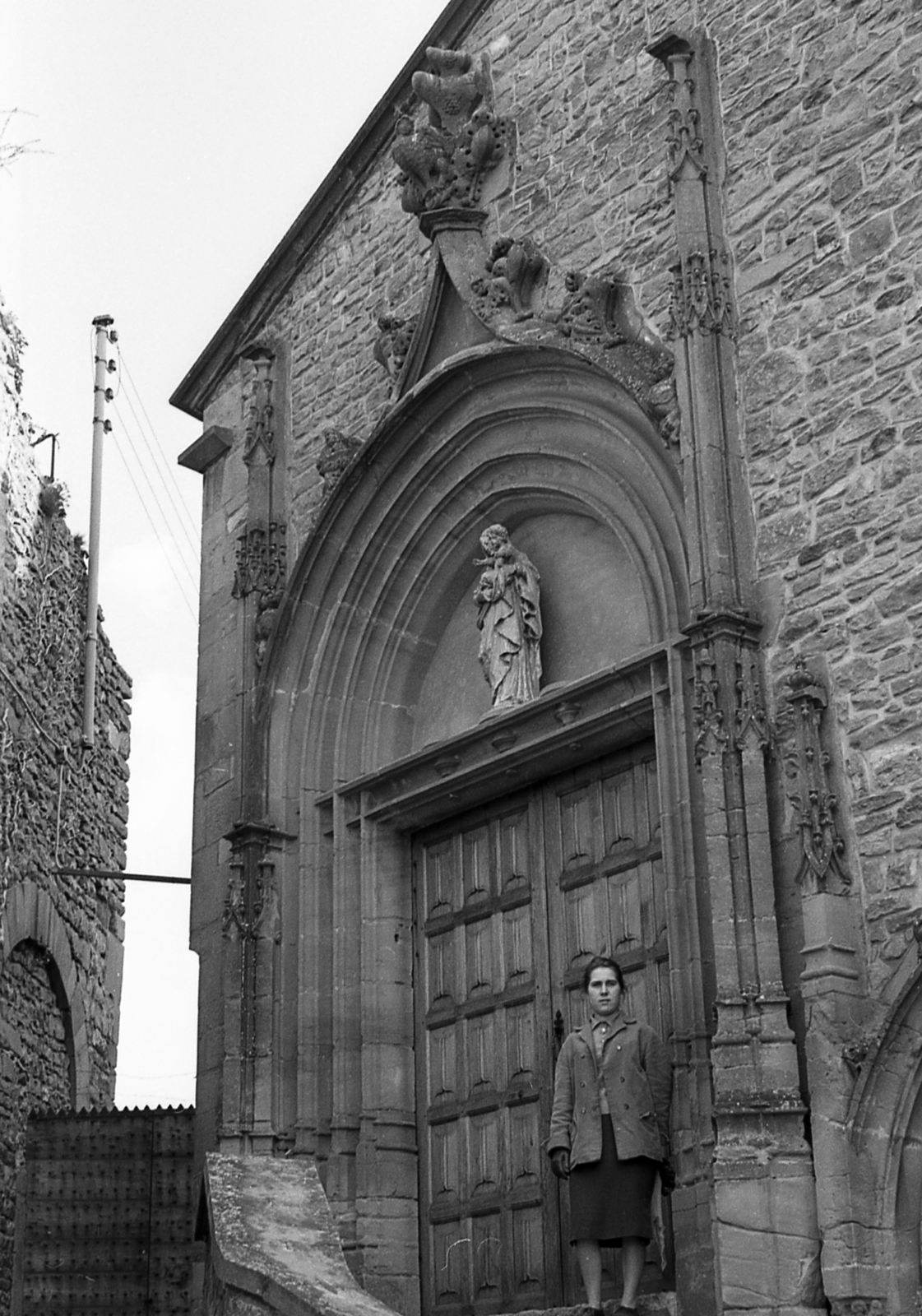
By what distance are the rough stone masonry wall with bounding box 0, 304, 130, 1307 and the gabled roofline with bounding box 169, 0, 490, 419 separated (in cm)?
185

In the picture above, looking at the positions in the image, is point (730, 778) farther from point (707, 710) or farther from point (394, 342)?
point (394, 342)

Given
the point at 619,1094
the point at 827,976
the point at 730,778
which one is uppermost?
the point at 730,778

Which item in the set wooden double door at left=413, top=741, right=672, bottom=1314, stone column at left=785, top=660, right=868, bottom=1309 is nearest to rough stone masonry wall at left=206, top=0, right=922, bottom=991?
stone column at left=785, top=660, right=868, bottom=1309

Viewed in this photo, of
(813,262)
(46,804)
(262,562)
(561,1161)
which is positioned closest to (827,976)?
(561,1161)

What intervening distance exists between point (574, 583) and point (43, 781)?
5950mm

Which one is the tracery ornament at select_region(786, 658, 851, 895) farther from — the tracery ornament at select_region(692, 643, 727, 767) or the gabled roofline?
the gabled roofline

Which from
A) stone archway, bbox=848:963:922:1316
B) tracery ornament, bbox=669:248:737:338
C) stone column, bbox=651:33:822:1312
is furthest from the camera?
tracery ornament, bbox=669:248:737:338

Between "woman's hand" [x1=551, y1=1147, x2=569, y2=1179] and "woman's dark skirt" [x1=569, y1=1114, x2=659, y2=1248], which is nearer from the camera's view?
"woman's dark skirt" [x1=569, y1=1114, x2=659, y2=1248]

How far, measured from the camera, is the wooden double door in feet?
32.2

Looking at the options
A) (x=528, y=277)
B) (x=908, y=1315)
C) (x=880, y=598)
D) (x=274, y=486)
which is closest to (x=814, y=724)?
(x=880, y=598)

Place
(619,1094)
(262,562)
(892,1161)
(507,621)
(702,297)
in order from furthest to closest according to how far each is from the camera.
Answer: (262,562), (507,621), (702,297), (619,1094), (892,1161)

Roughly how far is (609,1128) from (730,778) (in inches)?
62.2

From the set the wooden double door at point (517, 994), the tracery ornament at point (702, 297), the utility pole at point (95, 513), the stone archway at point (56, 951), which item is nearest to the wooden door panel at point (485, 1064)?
the wooden double door at point (517, 994)

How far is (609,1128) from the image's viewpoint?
8.65 meters
